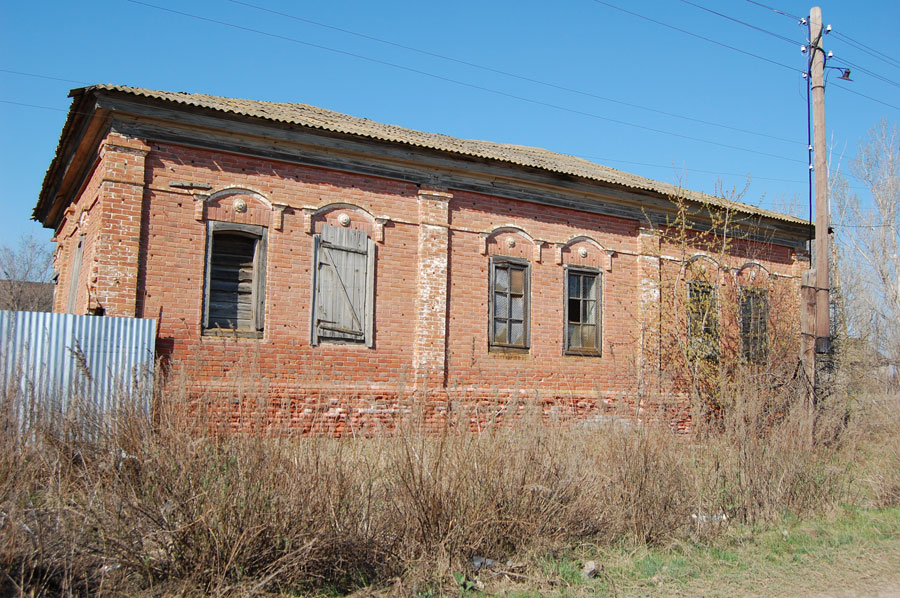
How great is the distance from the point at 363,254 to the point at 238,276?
6.87ft

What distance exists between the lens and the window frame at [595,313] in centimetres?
1417

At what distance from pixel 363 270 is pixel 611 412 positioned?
6.03 meters

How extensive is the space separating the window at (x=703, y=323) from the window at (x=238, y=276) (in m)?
7.74

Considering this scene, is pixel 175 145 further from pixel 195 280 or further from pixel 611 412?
pixel 611 412

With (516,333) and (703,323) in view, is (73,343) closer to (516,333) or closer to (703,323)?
(516,333)

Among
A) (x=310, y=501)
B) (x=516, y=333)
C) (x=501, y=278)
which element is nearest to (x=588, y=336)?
(x=516, y=333)

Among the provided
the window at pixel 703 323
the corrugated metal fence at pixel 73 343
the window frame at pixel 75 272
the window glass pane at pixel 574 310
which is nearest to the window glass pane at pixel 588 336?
the window glass pane at pixel 574 310

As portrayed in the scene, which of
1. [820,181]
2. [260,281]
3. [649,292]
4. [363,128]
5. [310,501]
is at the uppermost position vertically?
[363,128]

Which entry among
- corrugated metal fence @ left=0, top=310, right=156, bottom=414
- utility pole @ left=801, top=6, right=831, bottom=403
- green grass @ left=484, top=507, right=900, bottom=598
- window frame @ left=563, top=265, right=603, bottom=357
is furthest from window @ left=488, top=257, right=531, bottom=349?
green grass @ left=484, top=507, right=900, bottom=598

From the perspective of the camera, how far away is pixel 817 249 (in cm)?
1252

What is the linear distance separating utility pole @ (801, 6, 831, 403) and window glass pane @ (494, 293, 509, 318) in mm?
5132

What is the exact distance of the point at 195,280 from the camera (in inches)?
428

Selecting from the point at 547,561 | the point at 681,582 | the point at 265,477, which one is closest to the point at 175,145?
the point at 265,477

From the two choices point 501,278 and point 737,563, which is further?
point 501,278
